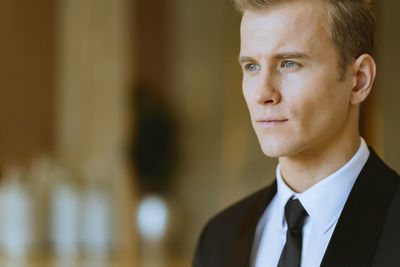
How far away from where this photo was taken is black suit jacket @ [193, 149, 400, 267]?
1592 millimetres

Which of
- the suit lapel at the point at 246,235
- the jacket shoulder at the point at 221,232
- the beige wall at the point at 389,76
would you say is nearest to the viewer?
the suit lapel at the point at 246,235

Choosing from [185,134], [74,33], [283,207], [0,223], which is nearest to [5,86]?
[74,33]

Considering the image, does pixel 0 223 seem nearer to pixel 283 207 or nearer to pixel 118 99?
pixel 118 99

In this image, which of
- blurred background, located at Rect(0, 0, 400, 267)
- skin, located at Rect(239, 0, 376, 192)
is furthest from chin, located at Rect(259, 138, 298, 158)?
blurred background, located at Rect(0, 0, 400, 267)

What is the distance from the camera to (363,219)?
1.65m

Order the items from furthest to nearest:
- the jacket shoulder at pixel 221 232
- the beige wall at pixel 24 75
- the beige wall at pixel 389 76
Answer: the beige wall at pixel 24 75
the beige wall at pixel 389 76
the jacket shoulder at pixel 221 232

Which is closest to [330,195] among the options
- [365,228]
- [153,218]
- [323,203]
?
[323,203]

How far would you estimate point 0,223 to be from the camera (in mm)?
8258

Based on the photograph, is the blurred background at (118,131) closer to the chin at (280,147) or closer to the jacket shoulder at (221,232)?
the jacket shoulder at (221,232)

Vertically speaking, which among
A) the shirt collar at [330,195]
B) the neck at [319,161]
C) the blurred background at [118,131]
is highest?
the neck at [319,161]

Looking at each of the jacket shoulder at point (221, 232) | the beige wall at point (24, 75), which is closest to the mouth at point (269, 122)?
the jacket shoulder at point (221, 232)

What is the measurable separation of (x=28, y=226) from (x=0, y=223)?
1.26 feet

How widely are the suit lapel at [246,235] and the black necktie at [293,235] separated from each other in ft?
0.54

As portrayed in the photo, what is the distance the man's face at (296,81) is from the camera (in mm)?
1631
